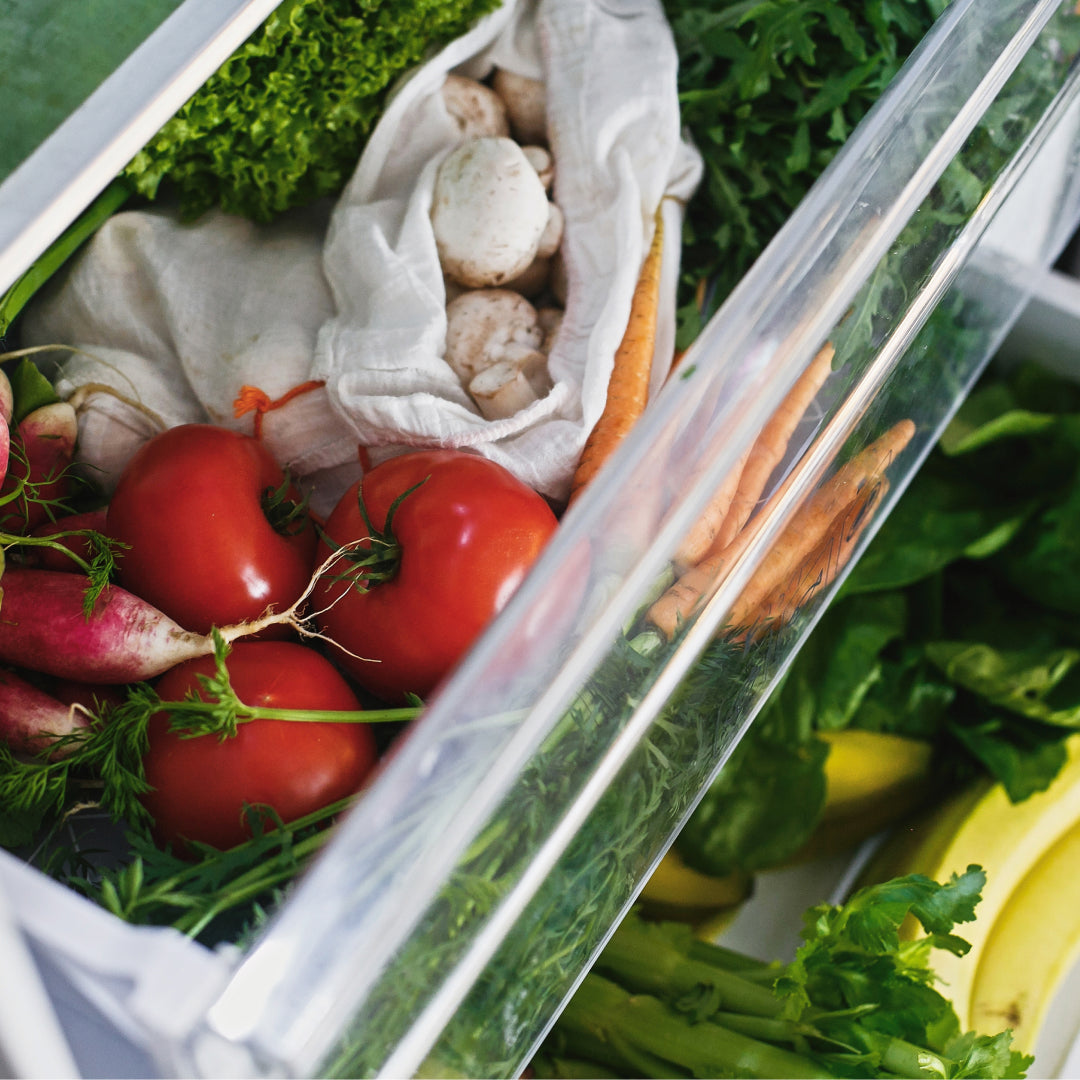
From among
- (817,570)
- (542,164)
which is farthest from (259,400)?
(817,570)

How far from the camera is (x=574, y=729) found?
521mm

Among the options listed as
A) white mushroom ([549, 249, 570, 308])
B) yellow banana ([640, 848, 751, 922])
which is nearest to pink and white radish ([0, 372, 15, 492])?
white mushroom ([549, 249, 570, 308])

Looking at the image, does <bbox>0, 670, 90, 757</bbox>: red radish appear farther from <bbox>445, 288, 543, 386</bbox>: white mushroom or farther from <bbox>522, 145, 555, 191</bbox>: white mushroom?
<bbox>522, 145, 555, 191</bbox>: white mushroom

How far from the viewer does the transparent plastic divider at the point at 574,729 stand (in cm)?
43

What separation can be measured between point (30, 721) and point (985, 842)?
0.90 meters

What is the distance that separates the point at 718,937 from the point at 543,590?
74cm

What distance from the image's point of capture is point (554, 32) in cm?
92

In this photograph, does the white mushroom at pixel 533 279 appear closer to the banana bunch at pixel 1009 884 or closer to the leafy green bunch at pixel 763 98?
the leafy green bunch at pixel 763 98

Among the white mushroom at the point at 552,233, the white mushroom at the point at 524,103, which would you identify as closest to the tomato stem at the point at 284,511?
the white mushroom at the point at 552,233

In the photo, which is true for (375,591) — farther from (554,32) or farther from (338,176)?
(554,32)

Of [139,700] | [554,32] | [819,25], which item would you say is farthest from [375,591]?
[819,25]

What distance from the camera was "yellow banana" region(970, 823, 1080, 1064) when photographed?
932 mm

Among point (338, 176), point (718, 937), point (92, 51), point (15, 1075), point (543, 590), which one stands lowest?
point (718, 937)

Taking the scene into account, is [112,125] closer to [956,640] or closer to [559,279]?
[559,279]
